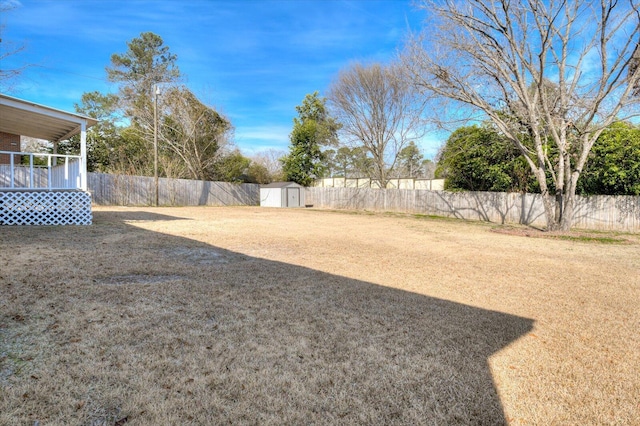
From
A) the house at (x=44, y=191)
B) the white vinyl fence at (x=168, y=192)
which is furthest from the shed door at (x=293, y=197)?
the house at (x=44, y=191)

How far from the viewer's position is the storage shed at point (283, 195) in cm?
2730

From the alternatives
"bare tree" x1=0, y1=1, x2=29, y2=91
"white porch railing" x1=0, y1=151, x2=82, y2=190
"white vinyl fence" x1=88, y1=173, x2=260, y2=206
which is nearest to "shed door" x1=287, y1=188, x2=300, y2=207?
"white vinyl fence" x1=88, y1=173, x2=260, y2=206

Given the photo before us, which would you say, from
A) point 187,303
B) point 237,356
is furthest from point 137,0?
point 237,356

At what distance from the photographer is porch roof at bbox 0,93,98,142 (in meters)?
8.76

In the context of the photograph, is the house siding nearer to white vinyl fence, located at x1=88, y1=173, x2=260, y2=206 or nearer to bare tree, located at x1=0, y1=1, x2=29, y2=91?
white vinyl fence, located at x1=88, y1=173, x2=260, y2=206

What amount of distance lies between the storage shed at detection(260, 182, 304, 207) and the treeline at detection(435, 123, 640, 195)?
36.9ft

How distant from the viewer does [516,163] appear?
16.4m

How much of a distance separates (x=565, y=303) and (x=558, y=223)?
380 inches

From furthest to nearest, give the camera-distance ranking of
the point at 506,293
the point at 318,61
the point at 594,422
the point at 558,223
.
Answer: the point at 318,61, the point at 558,223, the point at 506,293, the point at 594,422

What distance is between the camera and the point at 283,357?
8.73ft

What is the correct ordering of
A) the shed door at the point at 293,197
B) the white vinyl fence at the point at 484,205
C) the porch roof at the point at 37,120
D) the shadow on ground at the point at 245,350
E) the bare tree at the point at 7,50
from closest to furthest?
1. the shadow on ground at the point at 245,350
2. the porch roof at the point at 37,120
3. the bare tree at the point at 7,50
4. the white vinyl fence at the point at 484,205
5. the shed door at the point at 293,197

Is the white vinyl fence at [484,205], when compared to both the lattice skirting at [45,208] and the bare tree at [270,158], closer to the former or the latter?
the bare tree at [270,158]

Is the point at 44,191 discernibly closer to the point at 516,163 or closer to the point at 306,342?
the point at 306,342

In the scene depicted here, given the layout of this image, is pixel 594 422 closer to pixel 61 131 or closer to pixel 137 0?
pixel 61 131
